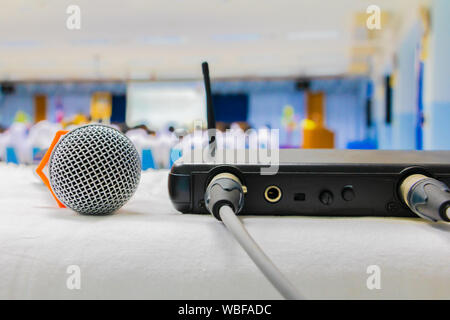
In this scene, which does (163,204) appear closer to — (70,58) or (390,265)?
(390,265)

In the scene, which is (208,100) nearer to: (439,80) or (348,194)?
(348,194)

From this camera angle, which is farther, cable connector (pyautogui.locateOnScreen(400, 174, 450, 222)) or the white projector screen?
the white projector screen

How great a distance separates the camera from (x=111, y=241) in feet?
1.05

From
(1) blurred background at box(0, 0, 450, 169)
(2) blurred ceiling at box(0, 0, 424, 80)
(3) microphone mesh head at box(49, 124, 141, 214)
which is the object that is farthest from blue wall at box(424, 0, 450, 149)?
(3) microphone mesh head at box(49, 124, 141, 214)

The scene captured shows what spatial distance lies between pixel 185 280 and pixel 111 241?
0.23 feet

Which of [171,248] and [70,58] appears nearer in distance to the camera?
[171,248]

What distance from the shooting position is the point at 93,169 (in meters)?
0.36

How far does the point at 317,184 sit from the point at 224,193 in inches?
3.4

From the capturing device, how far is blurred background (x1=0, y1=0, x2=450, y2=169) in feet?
8.65
